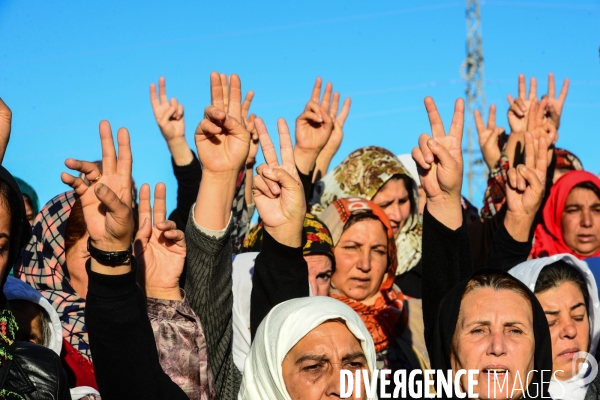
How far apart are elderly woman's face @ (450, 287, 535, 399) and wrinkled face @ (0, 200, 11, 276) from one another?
5.85 feet

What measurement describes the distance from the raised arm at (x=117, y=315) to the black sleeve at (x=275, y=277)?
84 centimetres

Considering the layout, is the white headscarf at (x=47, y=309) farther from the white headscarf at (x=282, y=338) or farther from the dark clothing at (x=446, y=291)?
the dark clothing at (x=446, y=291)

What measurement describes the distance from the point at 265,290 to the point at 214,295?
26cm

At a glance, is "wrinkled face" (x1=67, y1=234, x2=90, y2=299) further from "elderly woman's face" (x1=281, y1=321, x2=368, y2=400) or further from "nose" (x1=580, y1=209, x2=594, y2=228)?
"nose" (x1=580, y1=209, x2=594, y2=228)

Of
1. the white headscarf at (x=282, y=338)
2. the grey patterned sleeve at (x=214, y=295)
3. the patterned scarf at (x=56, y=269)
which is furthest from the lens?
the patterned scarf at (x=56, y=269)

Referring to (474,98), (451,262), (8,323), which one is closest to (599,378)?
(451,262)

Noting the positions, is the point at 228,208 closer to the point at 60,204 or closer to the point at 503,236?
the point at 60,204

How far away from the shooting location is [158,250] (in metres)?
3.44

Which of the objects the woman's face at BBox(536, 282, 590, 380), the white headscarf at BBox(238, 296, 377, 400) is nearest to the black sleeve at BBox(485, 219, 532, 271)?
the woman's face at BBox(536, 282, 590, 380)

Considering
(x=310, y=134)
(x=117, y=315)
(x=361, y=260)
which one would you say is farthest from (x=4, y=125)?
(x=310, y=134)

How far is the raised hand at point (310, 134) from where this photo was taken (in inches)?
207

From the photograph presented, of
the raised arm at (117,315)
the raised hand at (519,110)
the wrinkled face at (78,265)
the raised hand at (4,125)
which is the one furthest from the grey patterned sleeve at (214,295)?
the raised hand at (519,110)

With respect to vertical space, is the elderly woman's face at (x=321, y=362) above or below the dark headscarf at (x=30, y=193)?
below

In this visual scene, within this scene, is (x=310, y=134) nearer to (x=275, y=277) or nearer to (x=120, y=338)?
(x=275, y=277)
